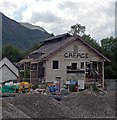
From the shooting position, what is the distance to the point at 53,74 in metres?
41.5

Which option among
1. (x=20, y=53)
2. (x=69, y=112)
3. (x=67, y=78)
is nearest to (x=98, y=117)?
(x=69, y=112)

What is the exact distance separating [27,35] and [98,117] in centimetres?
10104

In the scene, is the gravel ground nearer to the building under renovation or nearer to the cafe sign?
the building under renovation

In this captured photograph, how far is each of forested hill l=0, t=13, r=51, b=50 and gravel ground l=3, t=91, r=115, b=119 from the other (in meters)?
86.0

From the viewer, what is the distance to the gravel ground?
16288 mm

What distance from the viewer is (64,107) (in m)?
18.2

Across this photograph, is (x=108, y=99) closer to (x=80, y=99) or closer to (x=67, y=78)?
(x=80, y=99)

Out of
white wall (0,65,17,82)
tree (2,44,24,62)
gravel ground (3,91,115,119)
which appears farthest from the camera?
tree (2,44,24,62)

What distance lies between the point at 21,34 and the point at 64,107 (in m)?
99.4

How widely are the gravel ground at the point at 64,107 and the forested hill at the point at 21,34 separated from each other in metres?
86.0

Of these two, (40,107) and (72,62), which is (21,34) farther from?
(40,107)

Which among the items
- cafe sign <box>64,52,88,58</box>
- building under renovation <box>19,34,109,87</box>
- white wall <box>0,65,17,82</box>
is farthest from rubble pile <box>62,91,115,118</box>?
white wall <box>0,65,17,82</box>

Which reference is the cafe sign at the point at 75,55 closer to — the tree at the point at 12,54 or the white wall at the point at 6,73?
the white wall at the point at 6,73

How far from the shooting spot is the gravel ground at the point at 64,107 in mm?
16288
